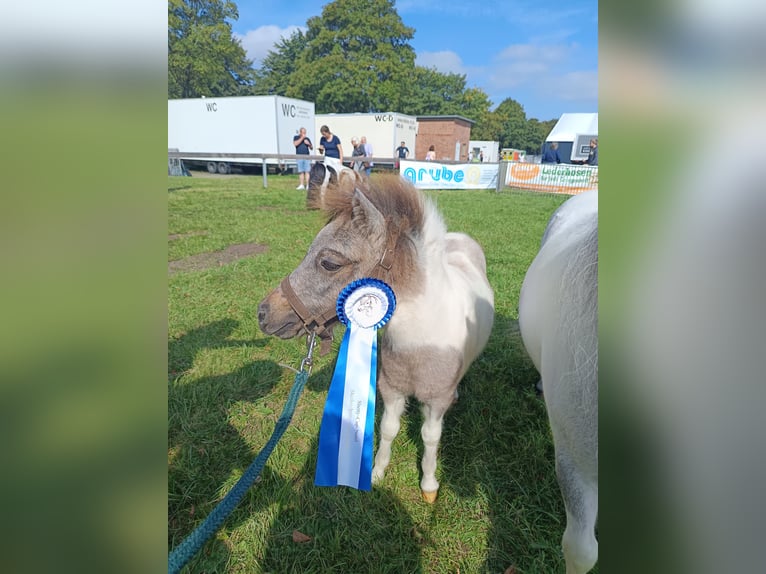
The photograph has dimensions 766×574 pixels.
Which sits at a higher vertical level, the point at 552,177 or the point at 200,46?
the point at 200,46

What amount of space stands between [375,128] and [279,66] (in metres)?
36.0

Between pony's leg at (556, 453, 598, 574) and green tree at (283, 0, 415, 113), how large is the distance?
49.3 metres

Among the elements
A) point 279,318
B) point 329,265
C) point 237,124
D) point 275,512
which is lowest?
point 275,512

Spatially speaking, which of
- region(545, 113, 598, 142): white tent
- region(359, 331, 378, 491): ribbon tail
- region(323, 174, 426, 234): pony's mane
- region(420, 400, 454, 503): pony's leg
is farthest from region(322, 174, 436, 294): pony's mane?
region(545, 113, 598, 142): white tent

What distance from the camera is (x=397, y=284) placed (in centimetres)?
243

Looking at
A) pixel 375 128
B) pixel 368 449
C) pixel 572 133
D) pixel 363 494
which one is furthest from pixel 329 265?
pixel 572 133

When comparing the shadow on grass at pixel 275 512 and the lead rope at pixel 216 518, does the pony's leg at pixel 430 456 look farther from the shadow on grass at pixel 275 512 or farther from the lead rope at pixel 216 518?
the lead rope at pixel 216 518

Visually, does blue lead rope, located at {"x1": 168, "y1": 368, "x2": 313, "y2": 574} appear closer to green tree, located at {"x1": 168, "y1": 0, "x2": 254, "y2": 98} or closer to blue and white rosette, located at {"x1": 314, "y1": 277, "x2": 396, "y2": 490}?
blue and white rosette, located at {"x1": 314, "y1": 277, "x2": 396, "y2": 490}

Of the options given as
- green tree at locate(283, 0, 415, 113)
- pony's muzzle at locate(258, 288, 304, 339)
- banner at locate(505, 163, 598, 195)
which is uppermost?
green tree at locate(283, 0, 415, 113)

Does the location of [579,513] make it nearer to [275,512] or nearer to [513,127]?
[275,512]

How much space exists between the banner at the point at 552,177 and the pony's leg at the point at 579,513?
1642cm

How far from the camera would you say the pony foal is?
238 cm

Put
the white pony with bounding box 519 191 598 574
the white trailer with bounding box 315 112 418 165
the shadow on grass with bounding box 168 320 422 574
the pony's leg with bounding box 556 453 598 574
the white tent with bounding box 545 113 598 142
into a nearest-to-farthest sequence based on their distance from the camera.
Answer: the white pony with bounding box 519 191 598 574 → the pony's leg with bounding box 556 453 598 574 → the shadow on grass with bounding box 168 320 422 574 → the white trailer with bounding box 315 112 418 165 → the white tent with bounding box 545 113 598 142
